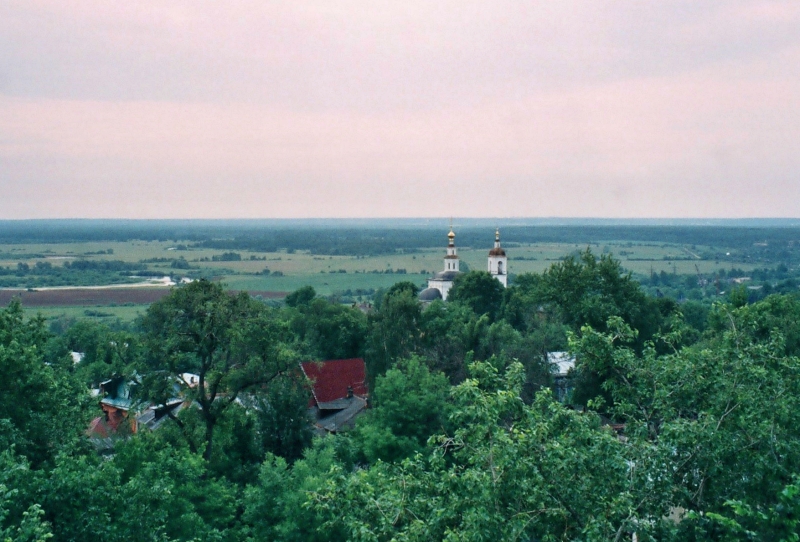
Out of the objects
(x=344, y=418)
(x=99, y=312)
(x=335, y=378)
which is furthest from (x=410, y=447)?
(x=99, y=312)

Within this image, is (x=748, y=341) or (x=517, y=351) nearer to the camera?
(x=748, y=341)

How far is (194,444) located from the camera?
23.1m

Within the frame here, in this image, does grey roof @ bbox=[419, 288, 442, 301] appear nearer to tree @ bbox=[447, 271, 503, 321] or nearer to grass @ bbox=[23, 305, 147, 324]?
tree @ bbox=[447, 271, 503, 321]

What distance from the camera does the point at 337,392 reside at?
37.8 metres

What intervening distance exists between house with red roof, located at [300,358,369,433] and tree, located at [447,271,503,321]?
59.9ft

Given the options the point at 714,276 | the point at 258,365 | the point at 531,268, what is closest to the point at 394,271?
the point at 531,268

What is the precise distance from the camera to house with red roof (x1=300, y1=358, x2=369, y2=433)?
32875 mm

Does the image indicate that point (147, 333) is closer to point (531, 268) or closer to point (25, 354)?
point (25, 354)

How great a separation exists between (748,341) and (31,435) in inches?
552

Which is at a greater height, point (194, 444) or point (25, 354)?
point (25, 354)

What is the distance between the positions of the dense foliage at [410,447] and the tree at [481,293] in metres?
28.3

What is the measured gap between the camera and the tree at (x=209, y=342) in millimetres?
22828

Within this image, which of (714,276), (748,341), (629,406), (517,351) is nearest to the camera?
(629,406)

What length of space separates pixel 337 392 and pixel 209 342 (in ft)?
49.9
